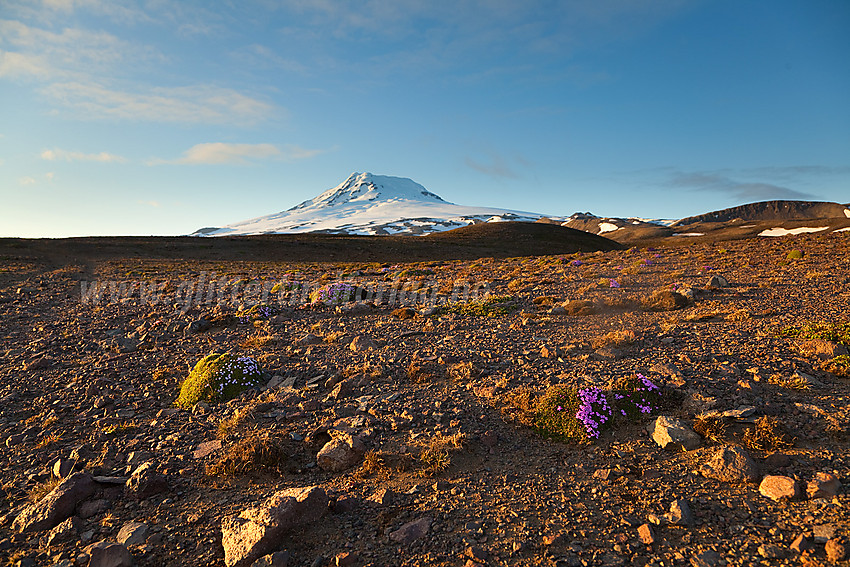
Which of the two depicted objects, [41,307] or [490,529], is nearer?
[490,529]

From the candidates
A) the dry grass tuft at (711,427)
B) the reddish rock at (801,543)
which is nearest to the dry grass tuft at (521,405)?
the dry grass tuft at (711,427)

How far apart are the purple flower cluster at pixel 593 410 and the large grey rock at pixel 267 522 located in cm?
412

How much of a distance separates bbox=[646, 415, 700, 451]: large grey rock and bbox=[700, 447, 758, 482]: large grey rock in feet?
1.15

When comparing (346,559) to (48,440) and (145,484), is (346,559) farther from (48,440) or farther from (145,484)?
(48,440)

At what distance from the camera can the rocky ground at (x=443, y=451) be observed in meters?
4.25

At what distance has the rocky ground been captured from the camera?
4.25m

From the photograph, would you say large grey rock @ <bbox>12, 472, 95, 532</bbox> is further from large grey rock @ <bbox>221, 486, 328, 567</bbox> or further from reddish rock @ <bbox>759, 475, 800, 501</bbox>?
reddish rock @ <bbox>759, 475, 800, 501</bbox>

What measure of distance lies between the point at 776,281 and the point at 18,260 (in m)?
70.4

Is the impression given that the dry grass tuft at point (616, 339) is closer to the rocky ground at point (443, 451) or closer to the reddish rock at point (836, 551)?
the rocky ground at point (443, 451)

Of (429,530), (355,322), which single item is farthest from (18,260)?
(429,530)

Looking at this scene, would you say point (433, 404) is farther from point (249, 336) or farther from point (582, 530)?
point (249, 336)

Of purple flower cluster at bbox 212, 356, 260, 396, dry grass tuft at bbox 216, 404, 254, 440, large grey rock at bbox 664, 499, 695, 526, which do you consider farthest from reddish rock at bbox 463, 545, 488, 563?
purple flower cluster at bbox 212, 356, 260, 396

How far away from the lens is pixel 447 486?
17.0ft

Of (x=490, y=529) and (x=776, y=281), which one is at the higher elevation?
(x=776, y=281)
